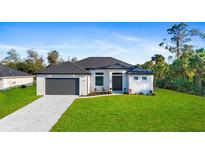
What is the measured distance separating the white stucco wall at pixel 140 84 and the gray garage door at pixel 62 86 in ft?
18.1

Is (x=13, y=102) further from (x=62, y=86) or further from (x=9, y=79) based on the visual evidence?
(x=9, y=79)

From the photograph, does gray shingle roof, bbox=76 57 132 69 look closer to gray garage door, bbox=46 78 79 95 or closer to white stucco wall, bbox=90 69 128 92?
white stucco wall, bbox=90 69 128 92

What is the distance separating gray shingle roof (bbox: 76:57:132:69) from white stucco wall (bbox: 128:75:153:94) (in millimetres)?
1840

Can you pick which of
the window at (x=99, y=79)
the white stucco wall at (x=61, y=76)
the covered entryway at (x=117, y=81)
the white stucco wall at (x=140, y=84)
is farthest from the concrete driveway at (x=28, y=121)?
the covered entryway at (x=117, y=81)

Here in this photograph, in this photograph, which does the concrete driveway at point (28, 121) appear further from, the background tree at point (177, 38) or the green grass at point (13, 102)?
the background tree at point (177, 38)

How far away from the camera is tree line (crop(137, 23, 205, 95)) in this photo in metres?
26.3

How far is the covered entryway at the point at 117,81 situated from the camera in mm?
20797

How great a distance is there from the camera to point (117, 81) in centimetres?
2105

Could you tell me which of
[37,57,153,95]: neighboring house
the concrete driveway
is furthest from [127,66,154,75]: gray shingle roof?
the concrete driveway
